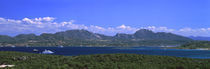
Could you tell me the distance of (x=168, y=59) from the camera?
51.6m

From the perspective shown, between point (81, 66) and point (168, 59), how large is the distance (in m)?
23.8

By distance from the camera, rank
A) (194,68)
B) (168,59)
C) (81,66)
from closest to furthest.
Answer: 1. (194,68)
2. (81,66)
3. (168,59)

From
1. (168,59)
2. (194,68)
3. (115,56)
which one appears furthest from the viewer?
(115,56)

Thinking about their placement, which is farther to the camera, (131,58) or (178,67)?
(131,58)

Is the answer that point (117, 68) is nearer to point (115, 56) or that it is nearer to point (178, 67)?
point (178, 67)

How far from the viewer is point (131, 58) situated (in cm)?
5291

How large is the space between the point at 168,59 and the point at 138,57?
22.5 feet

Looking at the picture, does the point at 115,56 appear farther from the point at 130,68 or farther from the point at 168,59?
Result: the point at 130,68

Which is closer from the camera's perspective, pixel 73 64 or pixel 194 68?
pixel 194 68

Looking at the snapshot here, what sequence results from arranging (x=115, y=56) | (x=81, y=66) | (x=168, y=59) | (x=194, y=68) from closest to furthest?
(x=194, y=68) < (x=81, y=66) < (x=168, y=59) < (x=115, y=56)

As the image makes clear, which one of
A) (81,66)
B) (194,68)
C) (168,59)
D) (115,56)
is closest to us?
(194,68)

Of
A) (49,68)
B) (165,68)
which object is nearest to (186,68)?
(165,68)

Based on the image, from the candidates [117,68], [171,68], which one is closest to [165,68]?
[171,68]

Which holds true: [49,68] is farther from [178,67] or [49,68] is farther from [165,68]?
[178,67]
